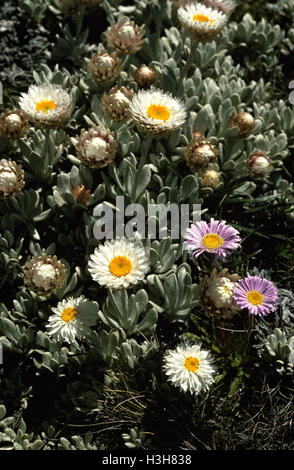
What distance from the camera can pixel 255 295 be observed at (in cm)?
259

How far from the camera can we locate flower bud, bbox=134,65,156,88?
358cm

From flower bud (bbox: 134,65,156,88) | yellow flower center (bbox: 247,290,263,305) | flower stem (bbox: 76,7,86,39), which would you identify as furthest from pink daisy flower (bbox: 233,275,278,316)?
flower stem (bbox: 76,7,86,39)

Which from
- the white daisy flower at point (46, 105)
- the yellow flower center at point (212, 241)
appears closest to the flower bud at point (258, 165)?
the yellow flower center at point (212, 241)

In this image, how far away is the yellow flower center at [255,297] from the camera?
2570mm

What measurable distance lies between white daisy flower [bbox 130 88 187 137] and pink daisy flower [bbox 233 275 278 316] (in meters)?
0.84

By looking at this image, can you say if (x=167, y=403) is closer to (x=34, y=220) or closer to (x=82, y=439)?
(x=82, y=439)

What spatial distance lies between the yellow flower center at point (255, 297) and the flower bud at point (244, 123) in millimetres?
1331

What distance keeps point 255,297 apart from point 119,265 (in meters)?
0.65

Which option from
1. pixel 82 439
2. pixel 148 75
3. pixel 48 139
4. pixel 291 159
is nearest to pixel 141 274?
pixel 82 439

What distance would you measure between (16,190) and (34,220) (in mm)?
326

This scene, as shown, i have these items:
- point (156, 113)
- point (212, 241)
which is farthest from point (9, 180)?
point (212, 241)

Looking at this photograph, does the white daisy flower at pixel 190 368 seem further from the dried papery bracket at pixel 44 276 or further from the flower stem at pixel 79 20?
the flower stem at pixel 79 20

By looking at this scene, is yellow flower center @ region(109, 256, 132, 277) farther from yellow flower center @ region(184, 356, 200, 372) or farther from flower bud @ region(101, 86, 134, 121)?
flower bud @ region(101, 86, 134, 121)

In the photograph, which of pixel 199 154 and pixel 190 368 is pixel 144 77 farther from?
pixel 190 368
